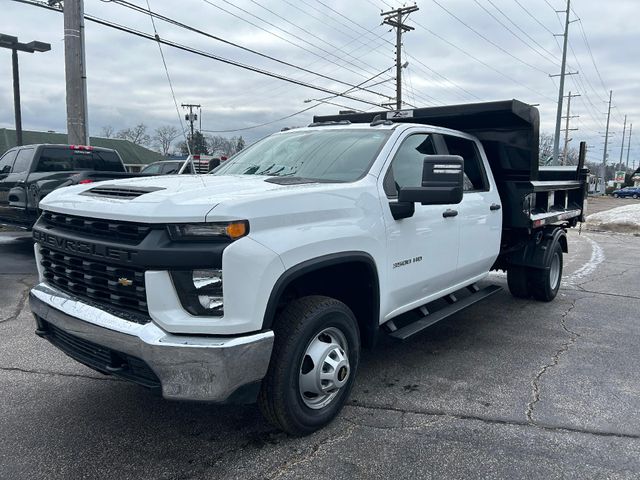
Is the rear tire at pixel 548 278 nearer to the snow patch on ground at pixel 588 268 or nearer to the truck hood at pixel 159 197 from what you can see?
the snow patch on ground at pixel 588 268

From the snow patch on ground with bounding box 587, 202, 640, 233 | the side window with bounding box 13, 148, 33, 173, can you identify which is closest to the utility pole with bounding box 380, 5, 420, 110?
the snow patch on ground with bounding box 587, 202, 640, 233

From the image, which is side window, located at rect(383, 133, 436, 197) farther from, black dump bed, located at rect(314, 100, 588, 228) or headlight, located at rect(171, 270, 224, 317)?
headlight, located at rect(171, 270, 224, 317)

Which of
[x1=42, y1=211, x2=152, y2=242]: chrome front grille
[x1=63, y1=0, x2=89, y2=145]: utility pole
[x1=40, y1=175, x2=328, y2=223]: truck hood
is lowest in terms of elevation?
[x1=42, y1=211, x2=152, y2=242]: chrome front grille

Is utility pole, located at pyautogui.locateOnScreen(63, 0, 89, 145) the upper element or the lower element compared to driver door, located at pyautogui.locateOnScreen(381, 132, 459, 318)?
upper

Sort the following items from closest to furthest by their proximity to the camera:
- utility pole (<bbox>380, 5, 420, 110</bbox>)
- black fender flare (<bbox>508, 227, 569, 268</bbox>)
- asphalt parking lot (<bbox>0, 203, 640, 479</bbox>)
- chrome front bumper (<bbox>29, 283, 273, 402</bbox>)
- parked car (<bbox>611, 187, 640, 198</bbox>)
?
chrome front bumper (<bbox>29, 283, 273, 402</bbox>), asphalt parking lot (<bbox>0, 203, 640, 479</bbox>), black fender flare (<bbox>508, 227, 569, 268</bbox>), utility pole (<bbox>380, 5, 420, 110</bbox>), parked car (<bbox>611, 187, 640, 198</bbox>)

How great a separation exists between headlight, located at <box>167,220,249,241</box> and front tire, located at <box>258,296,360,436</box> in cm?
67

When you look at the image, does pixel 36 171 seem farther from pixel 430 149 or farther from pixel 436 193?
pixel 436 193

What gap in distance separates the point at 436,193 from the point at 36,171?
8.69m

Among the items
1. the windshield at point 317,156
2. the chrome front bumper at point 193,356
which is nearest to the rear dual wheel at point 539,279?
the windshield at point 317,156

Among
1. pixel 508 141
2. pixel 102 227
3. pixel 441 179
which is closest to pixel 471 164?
pixel 508 141

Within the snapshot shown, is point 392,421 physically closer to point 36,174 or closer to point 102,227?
point 102,227

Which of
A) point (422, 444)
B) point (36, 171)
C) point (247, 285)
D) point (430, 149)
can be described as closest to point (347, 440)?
point (422, 444)

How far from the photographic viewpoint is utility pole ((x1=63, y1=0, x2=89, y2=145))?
12.0 m

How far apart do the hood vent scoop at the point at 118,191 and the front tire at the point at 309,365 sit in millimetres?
1061
